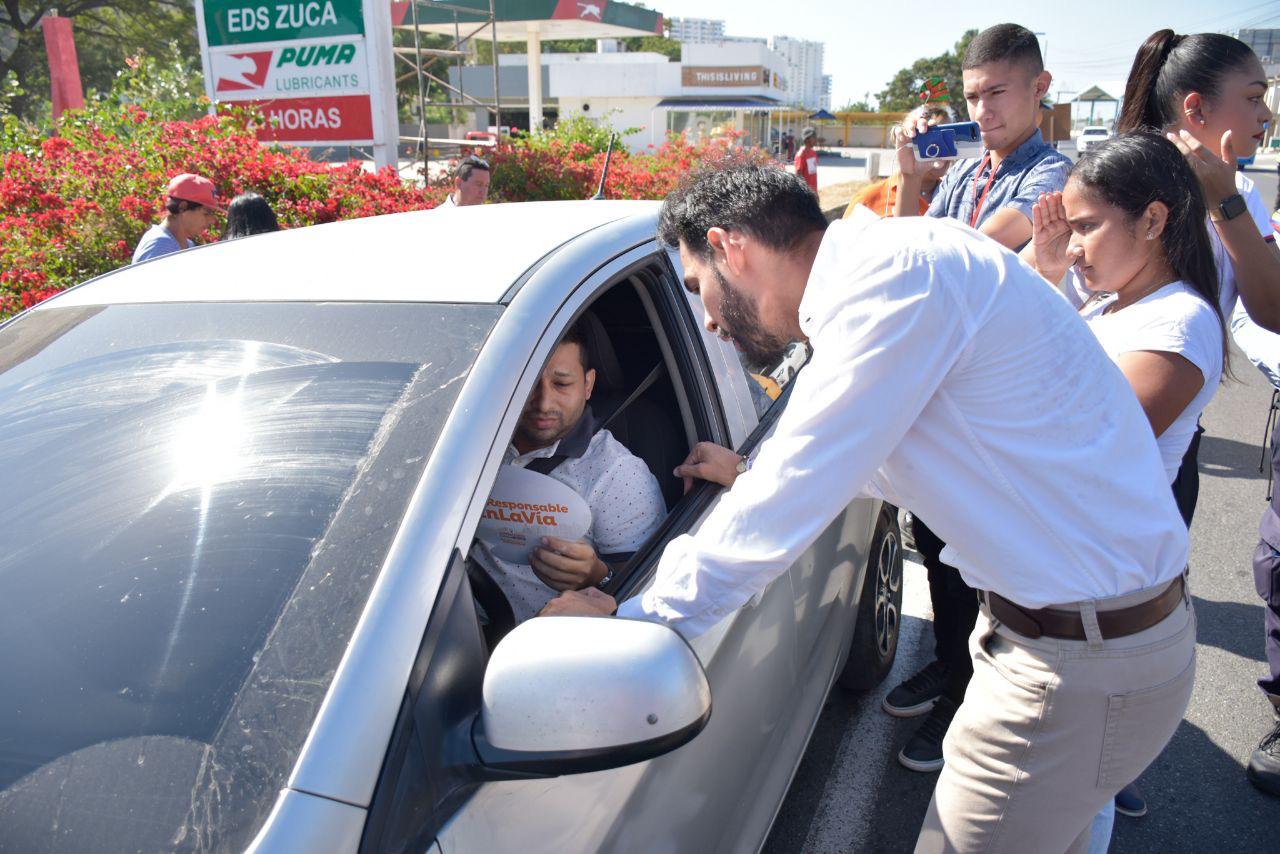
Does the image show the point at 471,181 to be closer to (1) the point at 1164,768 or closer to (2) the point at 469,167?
(2) the point at 469,167

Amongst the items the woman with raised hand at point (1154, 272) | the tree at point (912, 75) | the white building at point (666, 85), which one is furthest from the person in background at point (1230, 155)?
the tree at point (912, 75)

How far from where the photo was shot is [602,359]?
257 cm

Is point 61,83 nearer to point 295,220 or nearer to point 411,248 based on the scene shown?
point 295,220

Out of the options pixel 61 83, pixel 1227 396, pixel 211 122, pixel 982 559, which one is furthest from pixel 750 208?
pixel 61 83

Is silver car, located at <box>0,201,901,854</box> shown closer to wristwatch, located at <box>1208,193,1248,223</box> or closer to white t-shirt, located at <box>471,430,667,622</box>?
white t-shirt, located at <box>471,430,667,622</box>

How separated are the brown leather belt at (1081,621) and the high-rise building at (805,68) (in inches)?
4093

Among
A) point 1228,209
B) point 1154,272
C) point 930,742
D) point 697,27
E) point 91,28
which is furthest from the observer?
point 697,27

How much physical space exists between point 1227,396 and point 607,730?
7727mm

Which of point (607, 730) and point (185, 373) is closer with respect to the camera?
point (607, 730)

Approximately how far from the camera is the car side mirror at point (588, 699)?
113 cm

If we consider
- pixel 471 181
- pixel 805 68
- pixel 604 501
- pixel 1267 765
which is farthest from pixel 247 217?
pixel 805 68

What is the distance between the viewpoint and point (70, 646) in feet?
4.12

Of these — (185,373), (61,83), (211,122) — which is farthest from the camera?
(61,83)

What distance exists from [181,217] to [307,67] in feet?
16.8
